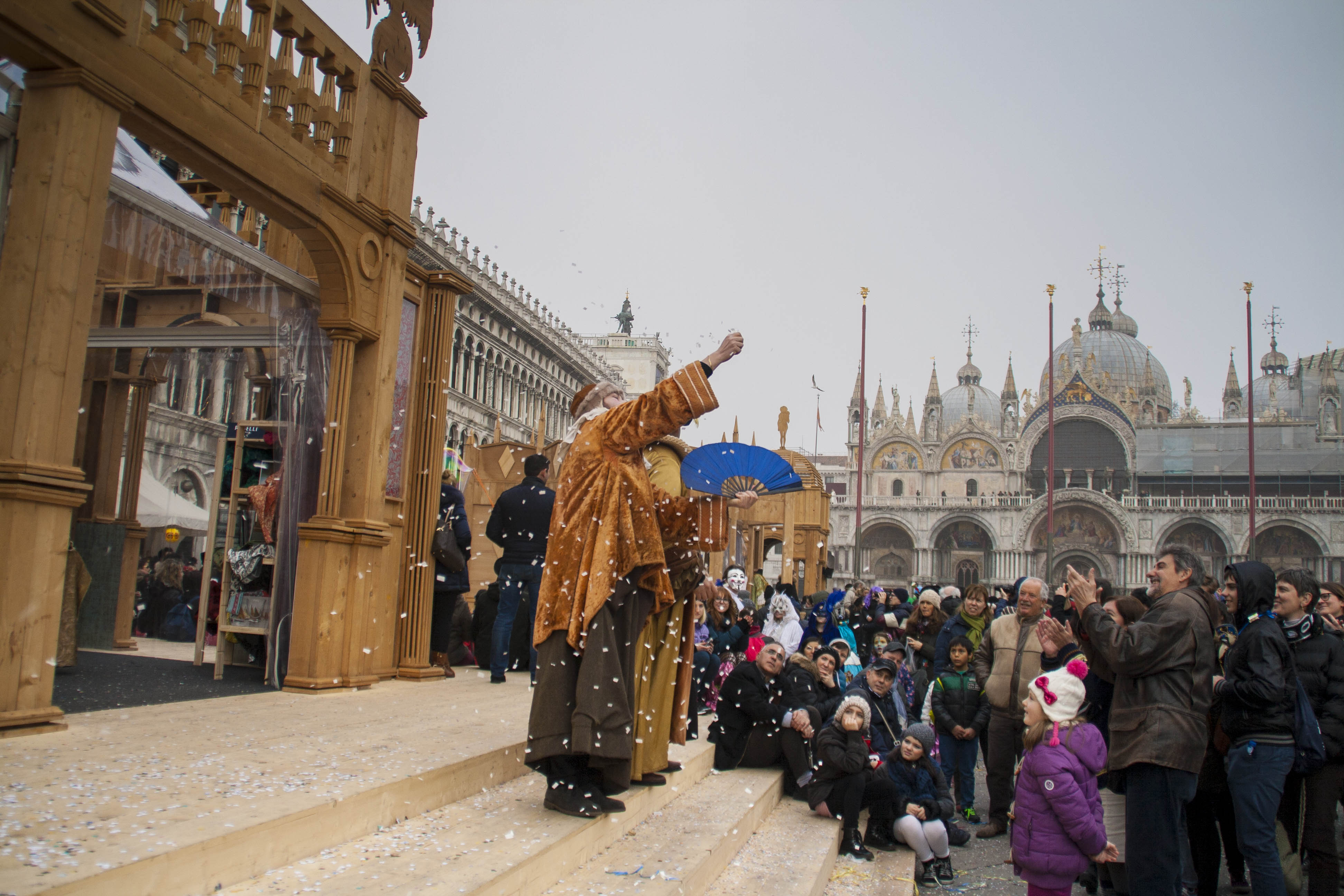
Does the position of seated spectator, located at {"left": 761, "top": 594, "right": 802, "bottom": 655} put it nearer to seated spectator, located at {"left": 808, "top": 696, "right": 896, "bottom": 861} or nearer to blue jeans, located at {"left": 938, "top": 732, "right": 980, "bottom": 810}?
blue jeans, located at {"left": 938, "top": 732, "right": 980, "bottom": 810}

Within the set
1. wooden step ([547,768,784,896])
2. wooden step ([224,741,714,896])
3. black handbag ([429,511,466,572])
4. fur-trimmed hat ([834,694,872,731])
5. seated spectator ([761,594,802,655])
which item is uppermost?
black handbag ([429,511,466,572])

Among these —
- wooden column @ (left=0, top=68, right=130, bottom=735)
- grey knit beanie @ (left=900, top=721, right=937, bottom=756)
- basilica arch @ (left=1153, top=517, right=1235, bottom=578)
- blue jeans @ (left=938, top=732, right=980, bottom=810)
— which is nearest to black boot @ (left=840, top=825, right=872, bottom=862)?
grey knit beanie @ (left=900, top=721, right=937, bottom=756)

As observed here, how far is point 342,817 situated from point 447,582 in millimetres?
3982

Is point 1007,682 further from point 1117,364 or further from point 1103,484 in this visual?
point 1117,364

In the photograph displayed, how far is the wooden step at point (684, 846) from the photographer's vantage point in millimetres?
3092

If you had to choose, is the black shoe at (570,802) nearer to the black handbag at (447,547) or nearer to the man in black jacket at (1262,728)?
the man in black jacket at (1262,728)

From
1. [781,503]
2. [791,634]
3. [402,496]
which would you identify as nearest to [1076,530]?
[781,503]

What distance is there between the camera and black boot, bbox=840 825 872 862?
5.29 m

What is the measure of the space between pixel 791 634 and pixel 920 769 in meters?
3.19

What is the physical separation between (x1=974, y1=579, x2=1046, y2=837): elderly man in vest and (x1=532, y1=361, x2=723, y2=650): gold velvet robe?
3.38 m

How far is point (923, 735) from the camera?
19.6 feet

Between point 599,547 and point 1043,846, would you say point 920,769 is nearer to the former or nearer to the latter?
point 1043,846

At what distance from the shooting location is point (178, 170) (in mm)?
12797

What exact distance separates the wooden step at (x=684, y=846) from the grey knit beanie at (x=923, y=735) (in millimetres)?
1216
